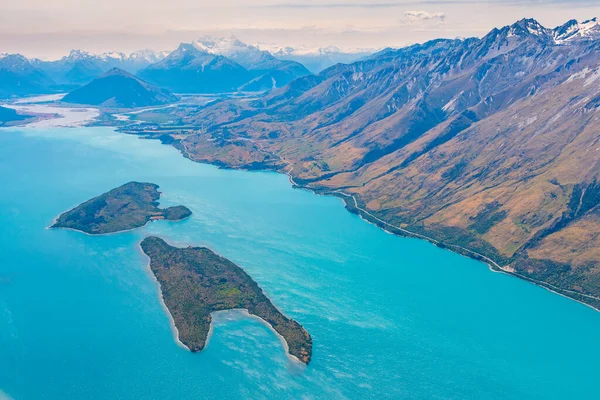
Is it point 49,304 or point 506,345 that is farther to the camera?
point 49,304

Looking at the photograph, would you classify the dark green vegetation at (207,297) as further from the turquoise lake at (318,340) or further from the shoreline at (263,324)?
the turquoise lake at (318,340)

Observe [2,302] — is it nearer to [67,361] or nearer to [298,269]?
[67,361]

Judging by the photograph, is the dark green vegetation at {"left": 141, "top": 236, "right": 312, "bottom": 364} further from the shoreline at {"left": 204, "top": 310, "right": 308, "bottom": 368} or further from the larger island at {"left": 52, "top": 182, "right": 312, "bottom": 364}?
the shoreline at {"left": 204, "top": 310, "right": 308, "bottom": 368}

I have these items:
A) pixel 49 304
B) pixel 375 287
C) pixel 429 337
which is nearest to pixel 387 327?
pixel 429 337

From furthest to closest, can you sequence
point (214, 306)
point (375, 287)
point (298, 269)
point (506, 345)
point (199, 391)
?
point (298, 269), point (375, 287), point (214, 306), point (506, 345), point (199, 391)

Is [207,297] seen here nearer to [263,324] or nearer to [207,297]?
[207,297]

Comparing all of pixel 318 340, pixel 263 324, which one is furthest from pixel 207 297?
pixel 318 340

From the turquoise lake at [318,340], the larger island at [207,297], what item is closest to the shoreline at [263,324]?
the larger island at [207,297]

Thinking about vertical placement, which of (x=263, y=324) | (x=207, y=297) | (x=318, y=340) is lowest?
(x=207, y=297)
